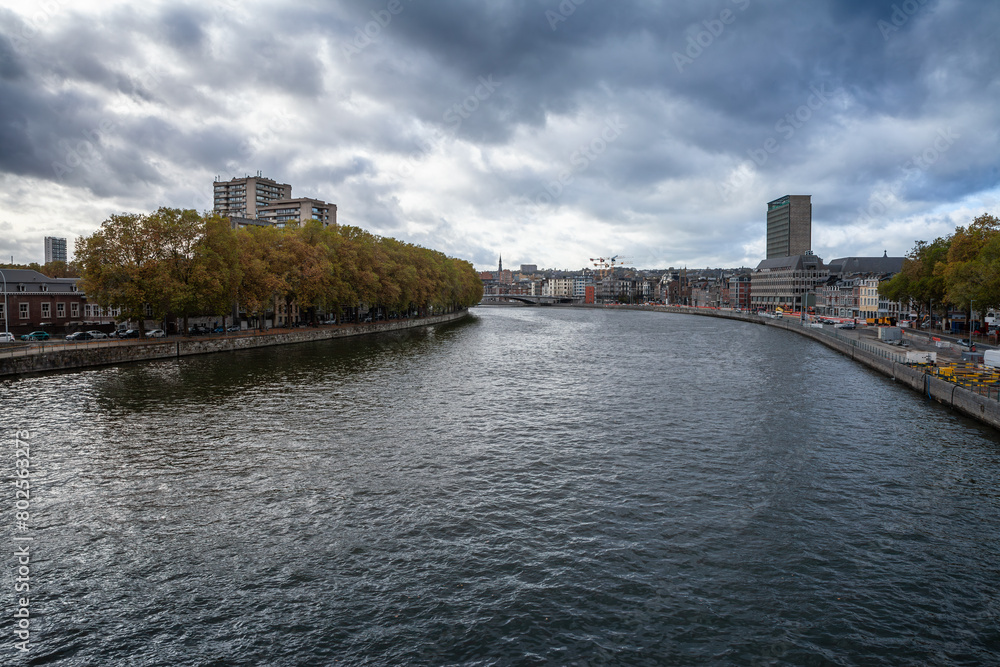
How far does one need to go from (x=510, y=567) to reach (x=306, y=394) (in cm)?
3185

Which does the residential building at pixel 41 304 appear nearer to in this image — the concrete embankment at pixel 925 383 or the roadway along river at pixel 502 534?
the roadway along river at pixel 502 534

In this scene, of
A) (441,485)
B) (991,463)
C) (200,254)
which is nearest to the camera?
(441,485)

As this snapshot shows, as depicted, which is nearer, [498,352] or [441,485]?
[441,485]

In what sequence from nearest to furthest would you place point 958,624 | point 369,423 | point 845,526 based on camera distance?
point 958,624 < point 845,526 < point 369,423

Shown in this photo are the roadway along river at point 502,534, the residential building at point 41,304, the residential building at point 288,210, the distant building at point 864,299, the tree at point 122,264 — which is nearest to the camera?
the roadway along river at point 502,534

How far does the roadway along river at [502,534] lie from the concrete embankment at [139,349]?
15.3 meters

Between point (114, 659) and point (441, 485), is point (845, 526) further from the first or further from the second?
point (114, 659)

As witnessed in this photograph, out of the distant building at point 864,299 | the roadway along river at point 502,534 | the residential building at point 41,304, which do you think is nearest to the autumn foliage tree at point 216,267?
the residential building at point 41,304

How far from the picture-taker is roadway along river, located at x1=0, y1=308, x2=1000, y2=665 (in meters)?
14.5

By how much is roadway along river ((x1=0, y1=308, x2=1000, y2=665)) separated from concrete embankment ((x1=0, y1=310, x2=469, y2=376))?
15309 mm

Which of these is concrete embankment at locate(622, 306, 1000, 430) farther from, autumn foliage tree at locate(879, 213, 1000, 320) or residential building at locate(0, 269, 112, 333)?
residential building at locate(0, 269, 112, 333)

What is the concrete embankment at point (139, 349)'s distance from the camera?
2131 inches

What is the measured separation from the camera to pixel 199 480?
82.3ft

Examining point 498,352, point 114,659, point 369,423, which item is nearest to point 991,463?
point 369,423
